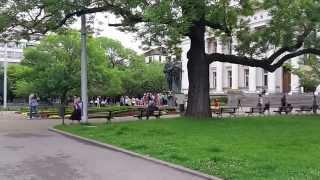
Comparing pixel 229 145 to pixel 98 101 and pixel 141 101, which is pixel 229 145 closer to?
pixel 141 101

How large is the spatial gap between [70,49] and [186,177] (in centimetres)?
3803

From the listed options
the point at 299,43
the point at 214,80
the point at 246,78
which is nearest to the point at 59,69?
the point at 299,43

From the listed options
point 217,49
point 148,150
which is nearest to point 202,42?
point 148,150

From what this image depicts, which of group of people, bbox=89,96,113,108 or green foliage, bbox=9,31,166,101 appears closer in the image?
Result: green foliage, bbox=9,31,166,101

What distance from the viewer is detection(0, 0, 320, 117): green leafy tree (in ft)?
83.4

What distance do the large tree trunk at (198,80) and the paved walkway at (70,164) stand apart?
36.1ft

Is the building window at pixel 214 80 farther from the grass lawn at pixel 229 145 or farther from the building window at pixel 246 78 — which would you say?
the grass lawn at pixel 229 145

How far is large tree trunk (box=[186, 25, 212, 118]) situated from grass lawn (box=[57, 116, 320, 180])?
4042 millimetres

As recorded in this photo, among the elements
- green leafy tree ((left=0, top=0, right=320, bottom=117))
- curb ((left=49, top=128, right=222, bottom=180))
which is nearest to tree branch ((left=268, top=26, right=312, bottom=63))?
green leafy tree ((left=0, top=0, right=320, bottom=117))

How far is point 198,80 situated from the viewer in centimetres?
3164

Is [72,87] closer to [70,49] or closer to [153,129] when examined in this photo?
[70,49]

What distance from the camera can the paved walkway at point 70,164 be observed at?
1309 cm

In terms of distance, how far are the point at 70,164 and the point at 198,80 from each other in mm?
17164

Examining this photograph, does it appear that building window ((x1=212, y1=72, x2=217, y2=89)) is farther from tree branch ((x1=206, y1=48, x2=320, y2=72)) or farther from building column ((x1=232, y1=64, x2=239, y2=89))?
tree branch ((x1=206, y1=48, x2=320, y2=72))
